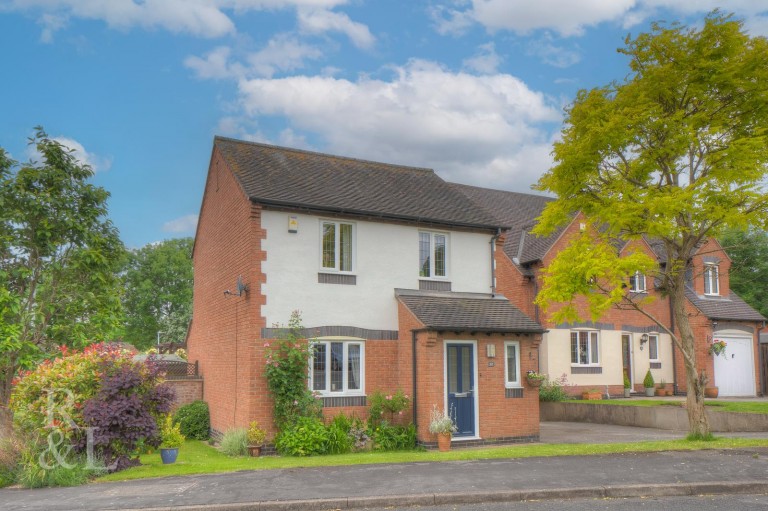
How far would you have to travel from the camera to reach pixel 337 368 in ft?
57.9

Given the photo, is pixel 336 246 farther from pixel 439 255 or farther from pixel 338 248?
pixel 439 255

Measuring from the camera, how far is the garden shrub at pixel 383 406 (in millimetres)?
17453

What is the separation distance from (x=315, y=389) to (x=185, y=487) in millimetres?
6312

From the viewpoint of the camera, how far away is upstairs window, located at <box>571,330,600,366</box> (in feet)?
88.8

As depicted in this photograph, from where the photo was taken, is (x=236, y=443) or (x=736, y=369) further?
(x=736, y=369)

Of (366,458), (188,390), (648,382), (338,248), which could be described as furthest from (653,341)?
(188,390)

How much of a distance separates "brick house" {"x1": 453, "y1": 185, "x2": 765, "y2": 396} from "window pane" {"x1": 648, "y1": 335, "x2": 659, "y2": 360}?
4 cm

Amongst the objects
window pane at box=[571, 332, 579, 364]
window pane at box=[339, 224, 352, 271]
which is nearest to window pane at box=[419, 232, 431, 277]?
window pane at box=[339, 224, 352, 271]

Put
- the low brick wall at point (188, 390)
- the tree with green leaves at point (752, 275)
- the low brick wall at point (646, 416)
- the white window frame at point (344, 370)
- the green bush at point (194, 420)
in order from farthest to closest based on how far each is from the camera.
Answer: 1. the tree with green leaves at point (752, 275)
2. the low brick wall at point (188, 390)
3. the green bush at point (194, 420)
4. the low brick wall at point (646, 416)
5. the white window frame at point (344, 370)

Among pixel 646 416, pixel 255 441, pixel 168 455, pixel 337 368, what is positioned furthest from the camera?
pixel 646 416

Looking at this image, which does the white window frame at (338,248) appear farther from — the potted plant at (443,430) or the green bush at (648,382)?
the green bush at (648,382)

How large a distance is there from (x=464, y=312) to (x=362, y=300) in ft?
9.15

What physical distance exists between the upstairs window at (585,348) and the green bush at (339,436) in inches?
514

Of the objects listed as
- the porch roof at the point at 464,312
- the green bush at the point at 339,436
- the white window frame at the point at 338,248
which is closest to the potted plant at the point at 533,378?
the porch roof at the point at 464,312
